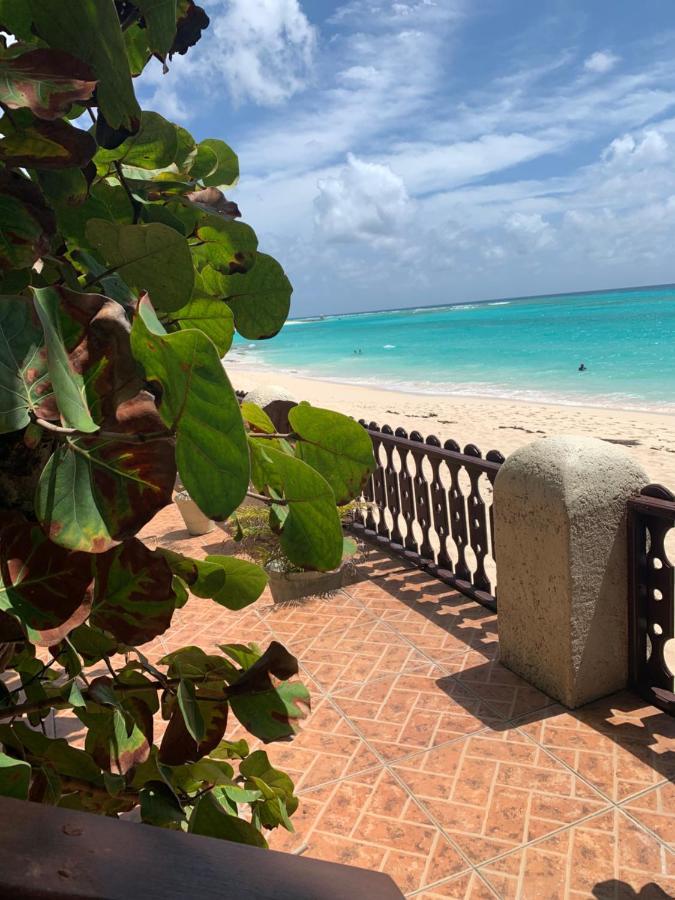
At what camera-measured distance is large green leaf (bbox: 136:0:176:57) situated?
66cm

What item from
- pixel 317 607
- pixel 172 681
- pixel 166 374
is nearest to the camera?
pixel 166 374

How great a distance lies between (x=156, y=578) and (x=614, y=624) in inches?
154

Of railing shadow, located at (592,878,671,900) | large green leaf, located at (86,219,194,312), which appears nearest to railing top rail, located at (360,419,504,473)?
railing shadow, located at (592,878,671,900)

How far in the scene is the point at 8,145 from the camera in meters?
0.57

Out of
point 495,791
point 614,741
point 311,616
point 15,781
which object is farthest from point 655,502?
point 15,781

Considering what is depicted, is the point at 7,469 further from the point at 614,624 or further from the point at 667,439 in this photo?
the point at 667,439

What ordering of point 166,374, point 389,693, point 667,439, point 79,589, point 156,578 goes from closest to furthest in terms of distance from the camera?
point 166,374 → point 79,589 → point 156,578 → point 389,693 → point 667,439

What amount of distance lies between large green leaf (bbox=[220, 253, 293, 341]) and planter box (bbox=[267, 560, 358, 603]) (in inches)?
204

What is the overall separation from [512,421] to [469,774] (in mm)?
17389

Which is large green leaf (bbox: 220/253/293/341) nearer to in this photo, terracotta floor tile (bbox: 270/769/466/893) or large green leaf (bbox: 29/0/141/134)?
large green leaf (bbox: 29/0/141/134)

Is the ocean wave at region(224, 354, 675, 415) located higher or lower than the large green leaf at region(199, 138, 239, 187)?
lower

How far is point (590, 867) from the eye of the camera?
9.52 ft

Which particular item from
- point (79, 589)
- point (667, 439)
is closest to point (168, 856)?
point (79, 589)

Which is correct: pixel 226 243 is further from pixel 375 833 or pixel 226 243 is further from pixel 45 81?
Result: pixel 375 833
